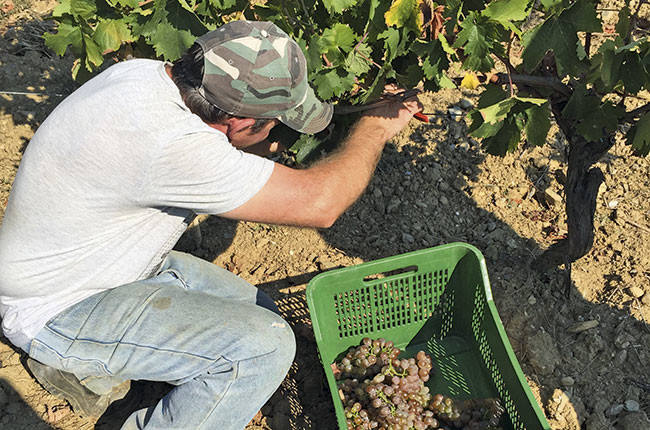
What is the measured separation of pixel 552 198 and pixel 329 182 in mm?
1835

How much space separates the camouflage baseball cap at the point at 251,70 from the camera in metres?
2.20

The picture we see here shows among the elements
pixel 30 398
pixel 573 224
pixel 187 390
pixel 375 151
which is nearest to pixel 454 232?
pixel 573 224

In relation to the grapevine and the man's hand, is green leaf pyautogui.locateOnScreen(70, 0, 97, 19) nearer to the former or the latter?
the grapevine

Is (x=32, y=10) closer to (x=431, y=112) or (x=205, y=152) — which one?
(x=431, y=112)

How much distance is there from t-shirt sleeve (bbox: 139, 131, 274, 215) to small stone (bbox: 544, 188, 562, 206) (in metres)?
2.13

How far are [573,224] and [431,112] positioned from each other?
157 cm

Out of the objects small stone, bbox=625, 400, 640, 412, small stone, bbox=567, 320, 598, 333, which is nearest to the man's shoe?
small stone, bbox=567, 320, 598, 333

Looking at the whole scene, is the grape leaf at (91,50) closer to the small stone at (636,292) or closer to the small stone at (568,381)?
the small stone at (568,381)

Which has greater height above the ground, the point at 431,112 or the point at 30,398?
the point at 431,112

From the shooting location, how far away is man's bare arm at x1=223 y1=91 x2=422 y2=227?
2.32 m

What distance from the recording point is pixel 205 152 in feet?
7.06

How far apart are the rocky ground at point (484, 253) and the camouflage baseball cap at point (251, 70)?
1.39 m

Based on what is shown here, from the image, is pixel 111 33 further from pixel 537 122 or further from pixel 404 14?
pixel 537 122

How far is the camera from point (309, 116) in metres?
2.57
